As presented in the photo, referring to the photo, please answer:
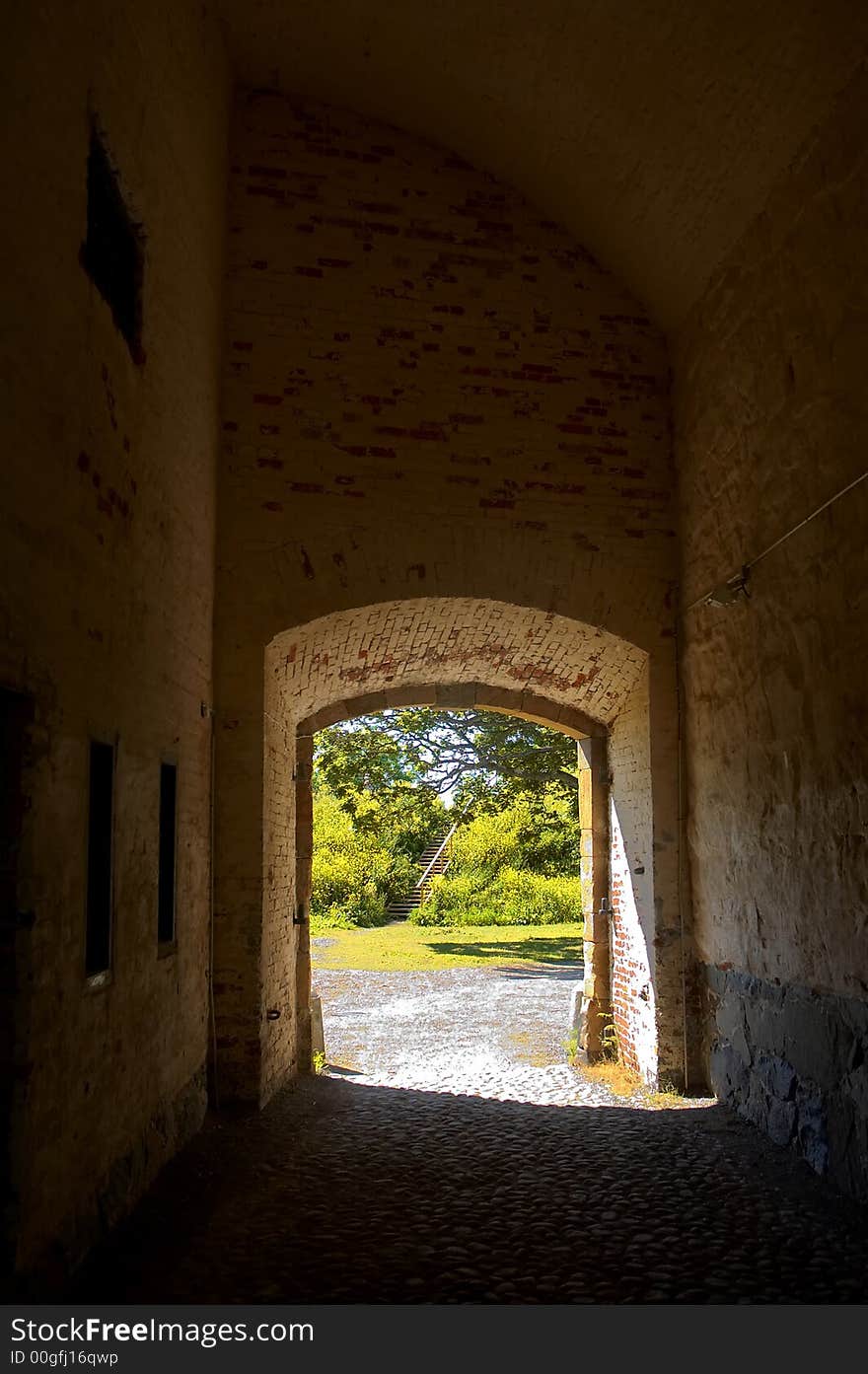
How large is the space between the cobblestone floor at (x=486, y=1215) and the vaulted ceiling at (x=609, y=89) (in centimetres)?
524

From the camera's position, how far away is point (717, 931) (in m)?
6.47

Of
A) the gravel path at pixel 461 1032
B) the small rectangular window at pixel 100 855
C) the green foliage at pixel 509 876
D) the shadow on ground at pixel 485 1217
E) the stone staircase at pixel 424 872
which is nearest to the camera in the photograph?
the shadow on ground at pixel 485 1217

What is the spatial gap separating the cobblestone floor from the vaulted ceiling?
524cm

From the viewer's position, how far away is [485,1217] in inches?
173

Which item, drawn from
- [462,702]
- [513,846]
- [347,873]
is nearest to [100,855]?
[462,702]

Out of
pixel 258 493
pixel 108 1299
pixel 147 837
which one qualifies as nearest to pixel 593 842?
pixel 258 493

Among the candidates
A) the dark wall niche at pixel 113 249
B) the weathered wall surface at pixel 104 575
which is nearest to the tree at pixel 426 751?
the weathered wall surface at pixel 104 575

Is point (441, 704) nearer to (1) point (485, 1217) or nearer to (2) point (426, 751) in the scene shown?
(1) point (485, 1217)

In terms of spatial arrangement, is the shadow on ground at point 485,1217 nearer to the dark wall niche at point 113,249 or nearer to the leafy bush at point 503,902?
the dark wall niche at point 113,249

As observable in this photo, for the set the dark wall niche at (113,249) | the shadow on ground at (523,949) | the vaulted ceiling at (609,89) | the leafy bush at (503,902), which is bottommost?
the shadow on ground at (523,949)

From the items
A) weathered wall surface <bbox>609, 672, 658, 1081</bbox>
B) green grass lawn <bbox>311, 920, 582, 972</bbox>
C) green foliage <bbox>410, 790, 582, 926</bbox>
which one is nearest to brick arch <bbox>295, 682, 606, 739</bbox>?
weathered wall surface <bbox>609, 672, 658, 1081</bbox>

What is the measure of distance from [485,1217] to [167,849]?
2399 millimetres

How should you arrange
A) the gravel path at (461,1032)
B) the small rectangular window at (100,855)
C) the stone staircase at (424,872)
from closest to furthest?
the small rectangular window at (100,855) < the gravel path at (461,1032) < the stone staircase at (424,872)

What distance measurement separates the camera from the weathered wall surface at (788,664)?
4.78 meters
